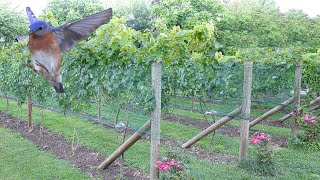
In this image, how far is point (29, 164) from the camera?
5547mm

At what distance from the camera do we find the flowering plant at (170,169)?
385 centimetres

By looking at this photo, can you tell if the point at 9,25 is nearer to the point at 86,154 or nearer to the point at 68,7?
the point at 68,7

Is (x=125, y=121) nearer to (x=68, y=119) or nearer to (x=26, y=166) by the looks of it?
(x=26, y=166)

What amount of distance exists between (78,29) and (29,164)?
16.2ft

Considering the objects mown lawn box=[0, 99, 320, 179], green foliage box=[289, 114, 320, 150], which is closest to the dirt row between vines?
mown lawn box=[0, 99, 320, 179]

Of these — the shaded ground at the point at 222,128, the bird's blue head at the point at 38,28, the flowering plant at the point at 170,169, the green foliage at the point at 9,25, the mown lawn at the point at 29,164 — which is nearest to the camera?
the bird's blue head at the point at 38,28

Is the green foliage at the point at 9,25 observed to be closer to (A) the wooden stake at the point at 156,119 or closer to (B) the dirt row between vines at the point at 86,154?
(B) the dirt row between vines at the point at 86,154

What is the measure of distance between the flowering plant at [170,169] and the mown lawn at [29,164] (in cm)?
159

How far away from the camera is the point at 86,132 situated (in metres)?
7.62

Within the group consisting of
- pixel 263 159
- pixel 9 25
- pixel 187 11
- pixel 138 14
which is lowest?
pixel 263 159

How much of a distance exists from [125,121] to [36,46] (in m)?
3.70

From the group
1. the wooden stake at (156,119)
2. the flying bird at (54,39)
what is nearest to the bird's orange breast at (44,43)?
the flying bird at (54,39)

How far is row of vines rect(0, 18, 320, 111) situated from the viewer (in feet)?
12.6

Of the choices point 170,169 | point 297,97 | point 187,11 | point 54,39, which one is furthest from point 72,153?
point 187,11
